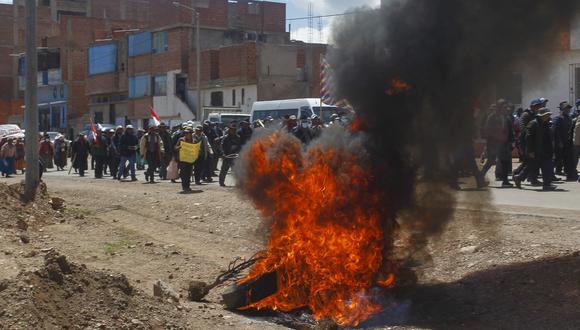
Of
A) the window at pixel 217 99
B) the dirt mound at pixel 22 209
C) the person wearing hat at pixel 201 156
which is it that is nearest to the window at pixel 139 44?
the window at pixel 217 99

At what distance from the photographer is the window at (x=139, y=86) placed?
56.6 metres

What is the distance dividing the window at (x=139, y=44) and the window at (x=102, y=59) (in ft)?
9.52

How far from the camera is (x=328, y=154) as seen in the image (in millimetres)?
7836

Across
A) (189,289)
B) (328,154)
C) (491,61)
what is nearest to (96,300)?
(189,289)

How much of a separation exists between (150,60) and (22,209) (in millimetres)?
42700

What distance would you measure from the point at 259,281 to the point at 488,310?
2.43 meters

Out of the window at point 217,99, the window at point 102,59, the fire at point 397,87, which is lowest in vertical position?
the fire at point 397,87

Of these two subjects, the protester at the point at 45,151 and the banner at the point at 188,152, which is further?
the protester at the point at 45,151

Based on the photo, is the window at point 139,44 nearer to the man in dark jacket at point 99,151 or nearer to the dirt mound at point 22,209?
the man in dark jacket at point 99,151

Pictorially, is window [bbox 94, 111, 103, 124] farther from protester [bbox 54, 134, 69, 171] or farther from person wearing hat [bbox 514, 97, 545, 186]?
person wearing hat [bbox 514, 97, 545, 186]

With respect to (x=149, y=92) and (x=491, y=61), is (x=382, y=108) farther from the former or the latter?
(x=149, y=92)

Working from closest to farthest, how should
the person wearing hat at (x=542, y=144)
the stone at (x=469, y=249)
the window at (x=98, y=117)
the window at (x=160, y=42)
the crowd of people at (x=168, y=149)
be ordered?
the stone at (x=469, y=249), the person wearing hat at (x=542, y=144), the crowd of people at (x=168, y=149), the window at (x=160, y=42), the window at (x=98, y=117)

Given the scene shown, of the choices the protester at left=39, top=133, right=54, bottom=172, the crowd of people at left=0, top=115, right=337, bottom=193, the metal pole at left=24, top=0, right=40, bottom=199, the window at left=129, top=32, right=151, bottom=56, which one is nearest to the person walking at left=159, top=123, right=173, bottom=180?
the crowd of people at left=0, top=115, right=337, bottom=193

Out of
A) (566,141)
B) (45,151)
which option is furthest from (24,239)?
(45,151)
